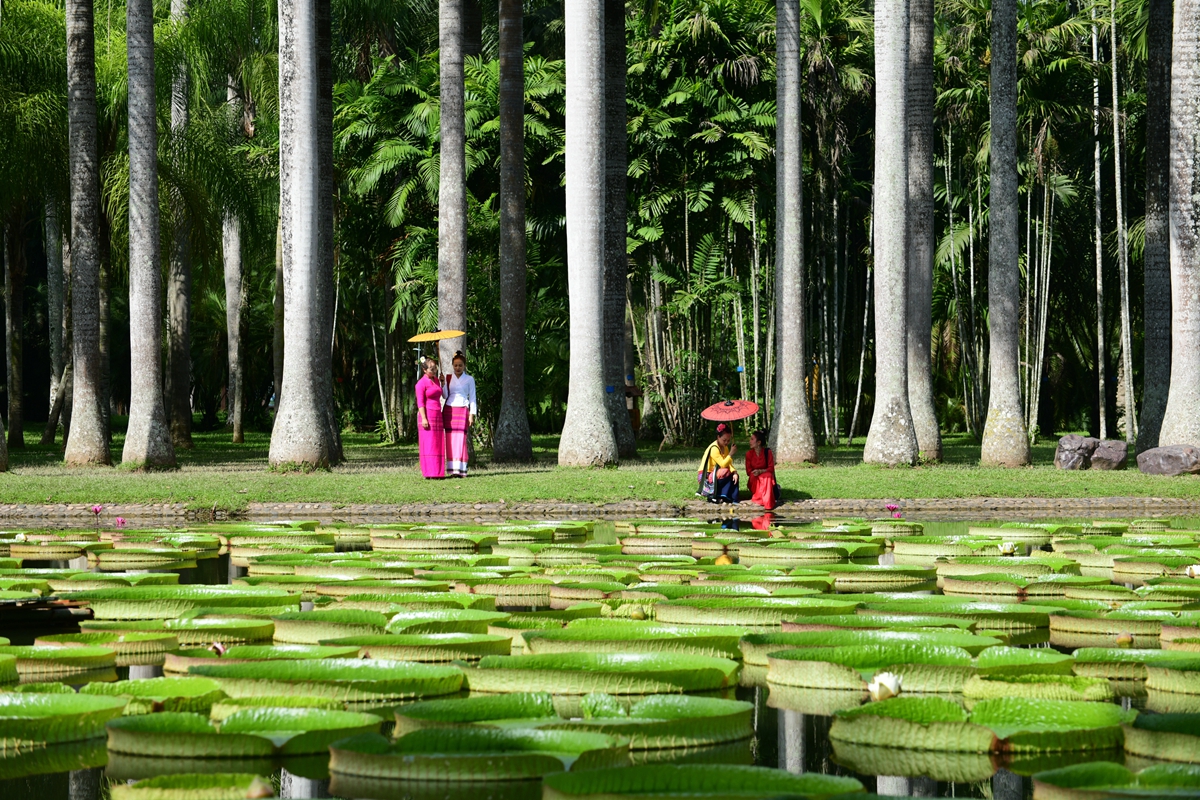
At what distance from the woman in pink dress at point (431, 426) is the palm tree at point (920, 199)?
7.00 meters

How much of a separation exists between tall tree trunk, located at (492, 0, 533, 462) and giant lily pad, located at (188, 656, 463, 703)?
1345 cm

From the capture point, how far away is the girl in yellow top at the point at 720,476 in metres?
11.8

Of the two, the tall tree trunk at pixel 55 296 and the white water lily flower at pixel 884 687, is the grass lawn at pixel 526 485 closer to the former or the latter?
the white water lily flower at pixel 884 687

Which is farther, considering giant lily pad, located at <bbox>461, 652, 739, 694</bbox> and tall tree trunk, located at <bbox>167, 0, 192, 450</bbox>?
tall tree trunk, located at <bbox>167, 0, 192, 450</bbox>

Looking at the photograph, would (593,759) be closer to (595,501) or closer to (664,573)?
(664,573)

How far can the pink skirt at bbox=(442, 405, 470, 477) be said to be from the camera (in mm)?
14211

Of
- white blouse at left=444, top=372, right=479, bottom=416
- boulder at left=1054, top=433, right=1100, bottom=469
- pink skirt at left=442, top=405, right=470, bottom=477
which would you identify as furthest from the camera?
boulder at left=1054, top=433, right=1100, bottom=469

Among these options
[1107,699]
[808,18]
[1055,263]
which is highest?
[808,18]

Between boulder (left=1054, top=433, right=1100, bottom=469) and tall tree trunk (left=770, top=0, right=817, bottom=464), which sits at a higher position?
tall tree trunk (left=770, top=0, right=817, bottom=464)

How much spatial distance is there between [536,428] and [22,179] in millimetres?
18593

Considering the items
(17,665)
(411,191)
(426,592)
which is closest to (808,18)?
(411,191)

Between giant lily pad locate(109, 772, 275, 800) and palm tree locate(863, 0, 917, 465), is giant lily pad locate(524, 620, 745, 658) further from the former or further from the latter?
palm tree locate(863, 0, 917, 465)

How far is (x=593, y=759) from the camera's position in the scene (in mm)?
2795

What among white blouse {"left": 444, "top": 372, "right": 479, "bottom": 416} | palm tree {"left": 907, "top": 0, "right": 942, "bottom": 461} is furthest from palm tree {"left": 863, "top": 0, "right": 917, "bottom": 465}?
white blouse {"left": 444, "top": 372, "right": 479, "bottom": 416}
